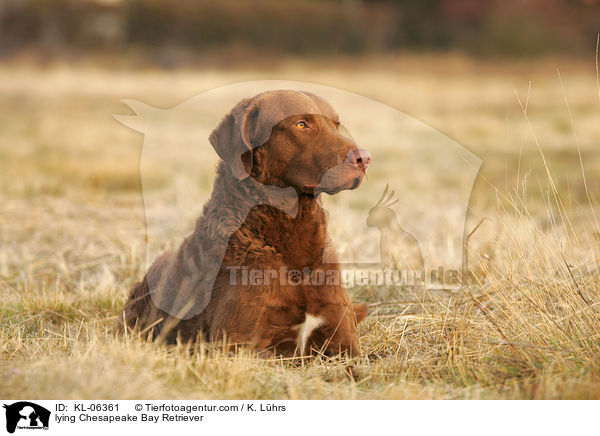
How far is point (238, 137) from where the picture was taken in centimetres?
310

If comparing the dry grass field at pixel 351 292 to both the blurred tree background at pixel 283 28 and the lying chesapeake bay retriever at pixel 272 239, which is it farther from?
the blurred tree background at pixel 283 28

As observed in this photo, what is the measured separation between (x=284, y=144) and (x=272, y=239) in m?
0.51

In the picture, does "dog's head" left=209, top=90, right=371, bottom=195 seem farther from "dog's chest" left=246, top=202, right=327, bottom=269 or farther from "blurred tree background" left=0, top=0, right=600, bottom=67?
"blurred tree background" left=0, top=0, right=600, bottom=67

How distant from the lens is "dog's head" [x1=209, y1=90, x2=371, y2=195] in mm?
3053

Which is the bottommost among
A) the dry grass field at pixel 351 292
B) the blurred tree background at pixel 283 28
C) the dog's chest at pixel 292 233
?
the dry grass field at pixel 351 292

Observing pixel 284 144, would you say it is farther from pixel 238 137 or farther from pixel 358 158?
pixel 358 158

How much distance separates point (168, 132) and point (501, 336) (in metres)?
11.2

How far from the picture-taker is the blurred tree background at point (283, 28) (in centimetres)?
2612

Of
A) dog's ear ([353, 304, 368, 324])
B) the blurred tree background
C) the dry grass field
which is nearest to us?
the dry grass field
